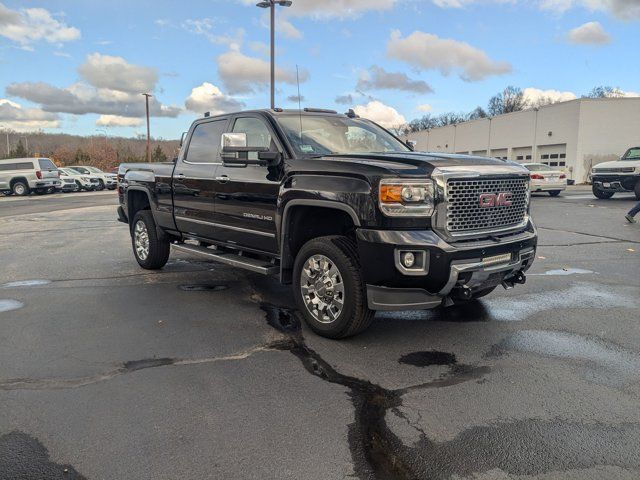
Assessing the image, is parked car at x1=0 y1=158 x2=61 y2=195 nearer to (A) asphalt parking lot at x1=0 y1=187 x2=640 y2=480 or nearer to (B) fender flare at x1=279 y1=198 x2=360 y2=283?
(A) asphalt parking lot at x1=0 y1=187 x2=640 y2=480

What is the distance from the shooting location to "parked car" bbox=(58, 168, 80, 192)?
111ft

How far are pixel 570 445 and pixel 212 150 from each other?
16.2 feet

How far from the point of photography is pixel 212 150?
6387mm

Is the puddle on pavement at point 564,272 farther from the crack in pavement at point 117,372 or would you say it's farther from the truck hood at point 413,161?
the crack in pavement at point 117,372

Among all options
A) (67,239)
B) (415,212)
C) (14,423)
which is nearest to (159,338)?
(14,423)

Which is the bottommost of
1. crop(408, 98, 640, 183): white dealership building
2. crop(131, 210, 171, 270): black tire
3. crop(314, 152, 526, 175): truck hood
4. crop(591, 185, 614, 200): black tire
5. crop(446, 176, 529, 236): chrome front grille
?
crop(131, 210, 171, 270): black tire

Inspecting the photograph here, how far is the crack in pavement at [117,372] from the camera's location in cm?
371

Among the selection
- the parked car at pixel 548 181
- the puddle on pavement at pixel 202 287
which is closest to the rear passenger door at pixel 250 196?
the puddle on pavement at pixel 202 287

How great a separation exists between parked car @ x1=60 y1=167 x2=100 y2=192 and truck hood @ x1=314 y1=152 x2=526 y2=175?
34.2 m

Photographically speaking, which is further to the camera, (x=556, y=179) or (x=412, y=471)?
(x=556, y=179)

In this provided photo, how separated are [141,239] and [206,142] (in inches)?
86.3

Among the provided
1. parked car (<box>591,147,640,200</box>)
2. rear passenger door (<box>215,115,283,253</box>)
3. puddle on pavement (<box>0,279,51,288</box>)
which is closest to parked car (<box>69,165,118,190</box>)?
parked car (<box>591,147,640,200</box>)

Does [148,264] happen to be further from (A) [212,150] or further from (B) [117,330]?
(B) [117,330]

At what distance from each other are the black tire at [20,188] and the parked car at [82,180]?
4.32 meters
